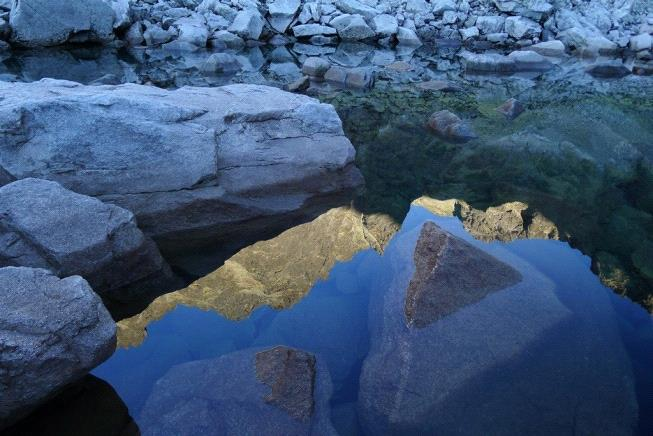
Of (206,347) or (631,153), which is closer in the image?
(206,347)

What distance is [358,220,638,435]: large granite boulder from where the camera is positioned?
2.05 metres

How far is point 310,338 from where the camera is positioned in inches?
98.7

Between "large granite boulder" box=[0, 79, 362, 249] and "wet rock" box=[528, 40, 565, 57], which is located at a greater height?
"large granite boulder" box=[0, 79, 362, 249]

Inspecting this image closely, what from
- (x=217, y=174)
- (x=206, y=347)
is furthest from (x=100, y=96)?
(x=206, y=347)

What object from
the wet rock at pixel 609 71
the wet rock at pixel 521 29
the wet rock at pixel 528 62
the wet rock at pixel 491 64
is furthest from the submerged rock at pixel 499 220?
the wet rock at pixel 521 29

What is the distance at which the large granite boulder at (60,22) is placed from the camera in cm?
1046

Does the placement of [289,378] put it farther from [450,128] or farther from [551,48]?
[551,48]

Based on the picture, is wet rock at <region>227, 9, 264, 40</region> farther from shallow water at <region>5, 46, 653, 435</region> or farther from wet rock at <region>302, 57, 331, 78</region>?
shallow water at <region>5, 46, 653, 435</region>

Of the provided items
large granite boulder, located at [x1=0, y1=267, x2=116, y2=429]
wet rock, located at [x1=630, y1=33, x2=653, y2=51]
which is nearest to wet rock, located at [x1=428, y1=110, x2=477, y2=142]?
large granite boulder, located at [x1=0, y1=267, x2=116, y2=429]

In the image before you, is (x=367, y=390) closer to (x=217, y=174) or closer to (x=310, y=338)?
(x=310, y=338)

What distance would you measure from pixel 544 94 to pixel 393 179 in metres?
5.21


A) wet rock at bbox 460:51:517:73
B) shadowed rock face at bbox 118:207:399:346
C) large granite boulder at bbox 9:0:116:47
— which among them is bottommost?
large granite boulder at bbox 9:0:116:47

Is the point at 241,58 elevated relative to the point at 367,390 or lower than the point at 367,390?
lower

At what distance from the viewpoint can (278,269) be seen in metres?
3.08
